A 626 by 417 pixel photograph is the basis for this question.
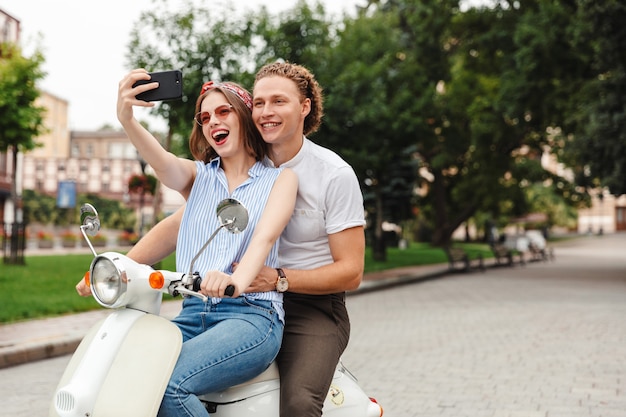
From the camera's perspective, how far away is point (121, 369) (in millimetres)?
2334

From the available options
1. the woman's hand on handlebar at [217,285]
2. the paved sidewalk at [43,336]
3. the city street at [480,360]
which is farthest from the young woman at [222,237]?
the paved sidewalk at [43,336]

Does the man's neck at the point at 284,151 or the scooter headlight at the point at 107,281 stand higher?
the man's neck at the point at 284,151

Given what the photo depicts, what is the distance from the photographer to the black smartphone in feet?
8.54

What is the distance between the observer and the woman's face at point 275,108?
2883 mm

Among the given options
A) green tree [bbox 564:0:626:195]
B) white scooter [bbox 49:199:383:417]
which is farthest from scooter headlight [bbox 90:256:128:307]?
green tree [bbox 564:0:626:195]

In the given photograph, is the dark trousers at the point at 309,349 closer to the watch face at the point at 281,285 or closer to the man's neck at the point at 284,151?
the watch face at the point at 281,285

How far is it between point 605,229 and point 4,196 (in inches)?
2392

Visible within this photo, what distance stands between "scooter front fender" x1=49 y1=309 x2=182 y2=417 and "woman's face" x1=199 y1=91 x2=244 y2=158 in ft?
2.29

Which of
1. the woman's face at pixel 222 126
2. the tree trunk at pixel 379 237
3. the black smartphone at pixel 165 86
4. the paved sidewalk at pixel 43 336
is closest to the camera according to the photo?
the black smartphone at pixel 165 86

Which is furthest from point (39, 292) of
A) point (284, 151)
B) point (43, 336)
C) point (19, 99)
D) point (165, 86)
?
point (165, 86)

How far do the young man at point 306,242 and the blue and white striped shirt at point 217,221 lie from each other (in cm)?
12

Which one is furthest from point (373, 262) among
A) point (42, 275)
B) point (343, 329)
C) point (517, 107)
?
point (343, 329)

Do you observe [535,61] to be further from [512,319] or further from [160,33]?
[512,319]

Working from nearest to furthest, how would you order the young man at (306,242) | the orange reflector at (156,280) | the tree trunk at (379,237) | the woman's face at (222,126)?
the orange reflector at (156,280) < the young man at (306,242) < the woman's face at (222,126) < the tree trunk at (379,237)
